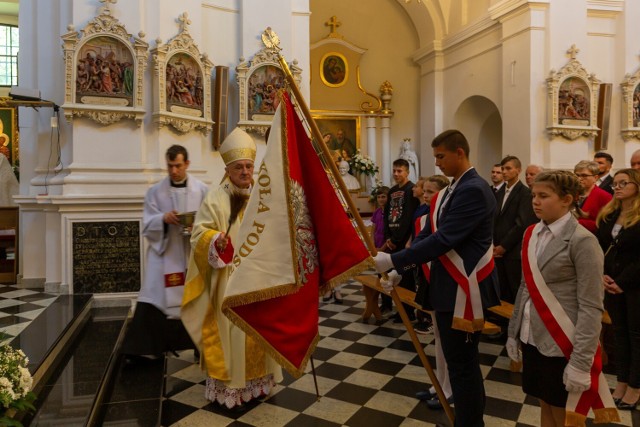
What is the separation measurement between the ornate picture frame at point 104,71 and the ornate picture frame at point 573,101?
7601mm

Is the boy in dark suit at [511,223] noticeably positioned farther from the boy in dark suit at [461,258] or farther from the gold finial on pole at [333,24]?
the gold finial on pole at [333,24]

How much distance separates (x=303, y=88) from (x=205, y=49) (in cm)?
169

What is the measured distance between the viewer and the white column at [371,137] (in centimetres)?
1406

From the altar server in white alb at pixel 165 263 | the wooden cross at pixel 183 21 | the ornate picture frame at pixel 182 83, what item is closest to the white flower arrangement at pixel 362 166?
the ornate picture frame at pixel 182 83

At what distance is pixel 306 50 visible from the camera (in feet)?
27.9

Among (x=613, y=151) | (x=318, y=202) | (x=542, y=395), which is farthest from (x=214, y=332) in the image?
(x=613, y=151)

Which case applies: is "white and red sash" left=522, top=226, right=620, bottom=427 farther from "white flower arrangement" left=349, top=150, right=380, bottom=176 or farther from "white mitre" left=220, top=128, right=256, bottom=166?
"white flower arrangement" left=349, top=150, right=380, bottom=176

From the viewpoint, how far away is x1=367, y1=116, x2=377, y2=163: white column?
14.1 meters

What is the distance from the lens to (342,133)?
1398cm

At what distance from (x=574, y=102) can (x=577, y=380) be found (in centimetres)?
915

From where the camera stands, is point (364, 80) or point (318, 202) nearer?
point (318, 202)

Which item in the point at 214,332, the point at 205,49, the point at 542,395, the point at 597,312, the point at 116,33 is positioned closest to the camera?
the point at 597,312

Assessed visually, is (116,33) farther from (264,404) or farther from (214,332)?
(264,404)

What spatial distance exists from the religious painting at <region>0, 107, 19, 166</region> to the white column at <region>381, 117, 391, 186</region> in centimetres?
1071
